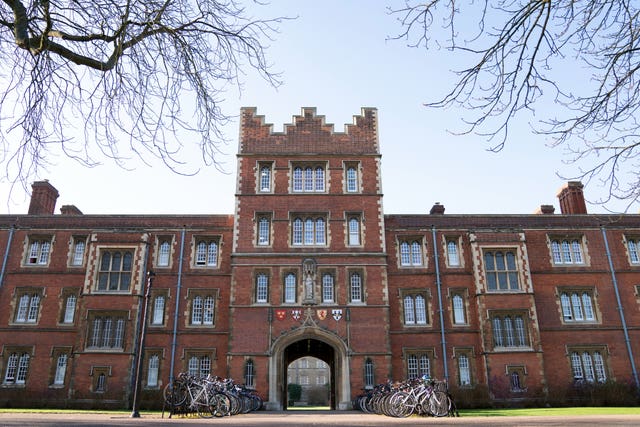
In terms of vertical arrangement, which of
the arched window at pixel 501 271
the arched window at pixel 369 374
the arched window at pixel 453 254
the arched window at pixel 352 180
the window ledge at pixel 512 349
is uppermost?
the arched window at pixel 352 180

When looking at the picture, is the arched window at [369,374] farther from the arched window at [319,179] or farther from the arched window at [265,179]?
the arched window at [265,179]

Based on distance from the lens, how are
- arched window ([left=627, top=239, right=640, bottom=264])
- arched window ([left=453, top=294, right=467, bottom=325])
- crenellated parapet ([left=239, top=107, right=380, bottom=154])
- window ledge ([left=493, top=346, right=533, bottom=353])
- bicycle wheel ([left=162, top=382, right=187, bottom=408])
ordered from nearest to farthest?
bicycle wheel ([left=162, top=382, right=187, bottom=408]), window ledge ([left=493, top=346, right=533, bottom=353]), arched window ([left=453, top=294, right=467, bottom=325]), crenellated parapet ([left=239, top=107, right=380, bottom=154]), arched window ([left=627, top=239, right=640, bottom=264])

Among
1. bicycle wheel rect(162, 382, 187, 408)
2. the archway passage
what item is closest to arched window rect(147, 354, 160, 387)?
the archway passage

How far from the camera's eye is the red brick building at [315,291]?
23.5 meters

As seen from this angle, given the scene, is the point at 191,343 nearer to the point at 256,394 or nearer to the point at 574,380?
the point at 256,394

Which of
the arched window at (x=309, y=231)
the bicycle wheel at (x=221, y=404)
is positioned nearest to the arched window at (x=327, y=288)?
the arched window at (x=309, y=231)

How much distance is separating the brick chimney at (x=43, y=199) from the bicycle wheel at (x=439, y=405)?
24.6 meters

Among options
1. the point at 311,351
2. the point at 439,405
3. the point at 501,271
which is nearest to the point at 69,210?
the point at 311,351

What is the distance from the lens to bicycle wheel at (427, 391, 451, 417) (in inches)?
583

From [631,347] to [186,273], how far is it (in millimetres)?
22324

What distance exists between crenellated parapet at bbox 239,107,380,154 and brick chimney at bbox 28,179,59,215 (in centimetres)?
1261

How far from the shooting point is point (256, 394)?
71.9 feet

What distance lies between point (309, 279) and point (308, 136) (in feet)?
25.4

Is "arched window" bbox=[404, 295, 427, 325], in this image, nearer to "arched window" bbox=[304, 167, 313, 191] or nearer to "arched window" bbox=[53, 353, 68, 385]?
"arched window" bbox=[304, 167, 313, 191]
